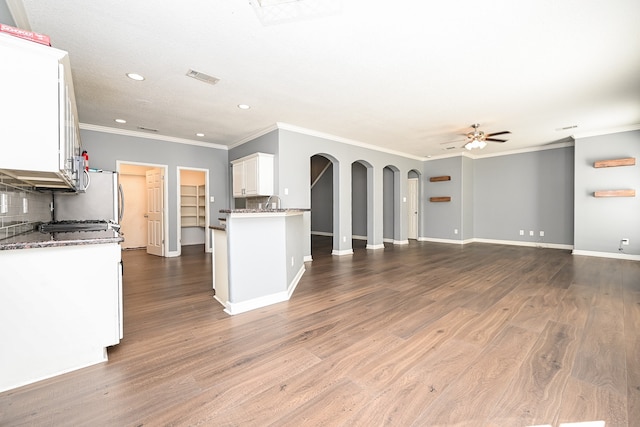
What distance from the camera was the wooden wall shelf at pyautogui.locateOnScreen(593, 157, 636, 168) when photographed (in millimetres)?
5512

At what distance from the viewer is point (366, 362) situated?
197 cm

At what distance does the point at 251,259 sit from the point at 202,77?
230 centimetres

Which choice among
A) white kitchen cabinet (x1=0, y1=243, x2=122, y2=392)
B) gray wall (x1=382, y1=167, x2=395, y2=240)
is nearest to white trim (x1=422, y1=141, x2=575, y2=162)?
gray wall (x1=382, y1=167, x2=395, y2=240)

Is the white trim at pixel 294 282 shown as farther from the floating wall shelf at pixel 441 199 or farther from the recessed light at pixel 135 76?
the floating wall shelf at pixel 441 199

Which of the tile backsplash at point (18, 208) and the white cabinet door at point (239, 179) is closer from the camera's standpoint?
the tile backsplash at point (18, 208)

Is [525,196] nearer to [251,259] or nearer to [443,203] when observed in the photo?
[443,203]

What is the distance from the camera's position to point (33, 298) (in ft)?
5.65

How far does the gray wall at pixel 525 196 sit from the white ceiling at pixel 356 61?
2126mm

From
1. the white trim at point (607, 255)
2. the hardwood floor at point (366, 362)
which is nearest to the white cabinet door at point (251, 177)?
the hardwood floor at point (366, 362)

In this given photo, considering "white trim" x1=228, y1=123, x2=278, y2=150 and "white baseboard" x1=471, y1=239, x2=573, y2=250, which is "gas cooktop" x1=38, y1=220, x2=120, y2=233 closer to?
"white trim" x1=228, y1=123, x2=278, y2=150

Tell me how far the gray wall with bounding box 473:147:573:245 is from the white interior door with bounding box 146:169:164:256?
28.9ft

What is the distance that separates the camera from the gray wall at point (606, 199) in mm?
5625

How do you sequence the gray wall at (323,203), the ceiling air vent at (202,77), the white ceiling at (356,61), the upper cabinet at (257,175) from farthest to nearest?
the gray wall at (323,203) < the upper cabinet at (257,175) < the ceiling air vent at (202,77) < the white ceiling at (356,61)

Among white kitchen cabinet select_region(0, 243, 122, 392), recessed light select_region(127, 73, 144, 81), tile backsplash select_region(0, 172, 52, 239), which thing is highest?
recessed light select_region(127, 73, 144, 81)
